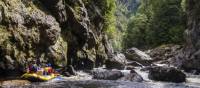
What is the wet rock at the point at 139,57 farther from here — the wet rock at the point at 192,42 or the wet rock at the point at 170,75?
the wet rock at the point at 170,75

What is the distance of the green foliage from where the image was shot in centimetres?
Answer: 7282

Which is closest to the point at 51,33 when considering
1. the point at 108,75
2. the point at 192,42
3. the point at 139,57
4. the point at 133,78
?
the point at 108,75

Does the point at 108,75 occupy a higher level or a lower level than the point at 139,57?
lower

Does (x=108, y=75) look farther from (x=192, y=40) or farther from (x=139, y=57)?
(x=139, y=57)

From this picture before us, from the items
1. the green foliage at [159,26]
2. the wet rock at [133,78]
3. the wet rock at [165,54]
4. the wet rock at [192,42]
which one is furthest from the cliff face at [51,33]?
the green foliage at [159,26]

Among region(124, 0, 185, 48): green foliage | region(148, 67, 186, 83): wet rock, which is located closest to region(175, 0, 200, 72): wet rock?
region(148, 67, 186, 83): wet rock

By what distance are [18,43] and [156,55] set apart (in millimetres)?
36672

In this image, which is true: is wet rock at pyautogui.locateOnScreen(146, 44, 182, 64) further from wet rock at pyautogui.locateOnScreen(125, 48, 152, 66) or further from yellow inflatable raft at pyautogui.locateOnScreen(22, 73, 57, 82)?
yellow inflatable raft at pyautogui.locateOnScreen(22, 73, 57, 82)

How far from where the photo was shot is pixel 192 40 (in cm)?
4741

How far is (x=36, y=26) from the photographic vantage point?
120ft

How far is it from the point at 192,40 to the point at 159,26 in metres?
30.0

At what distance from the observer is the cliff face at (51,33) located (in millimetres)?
32625

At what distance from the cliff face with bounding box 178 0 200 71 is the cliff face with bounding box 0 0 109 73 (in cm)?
1323

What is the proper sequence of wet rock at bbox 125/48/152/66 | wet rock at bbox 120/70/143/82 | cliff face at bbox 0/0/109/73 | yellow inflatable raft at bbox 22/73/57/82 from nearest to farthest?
yellow inflatable raft at bbox 22/73/57/82 < cliff face at bbox 0/0/109/73 < wet rock at bbox 120/70/143/82 < wet rock at bbox 125/48/152/66
